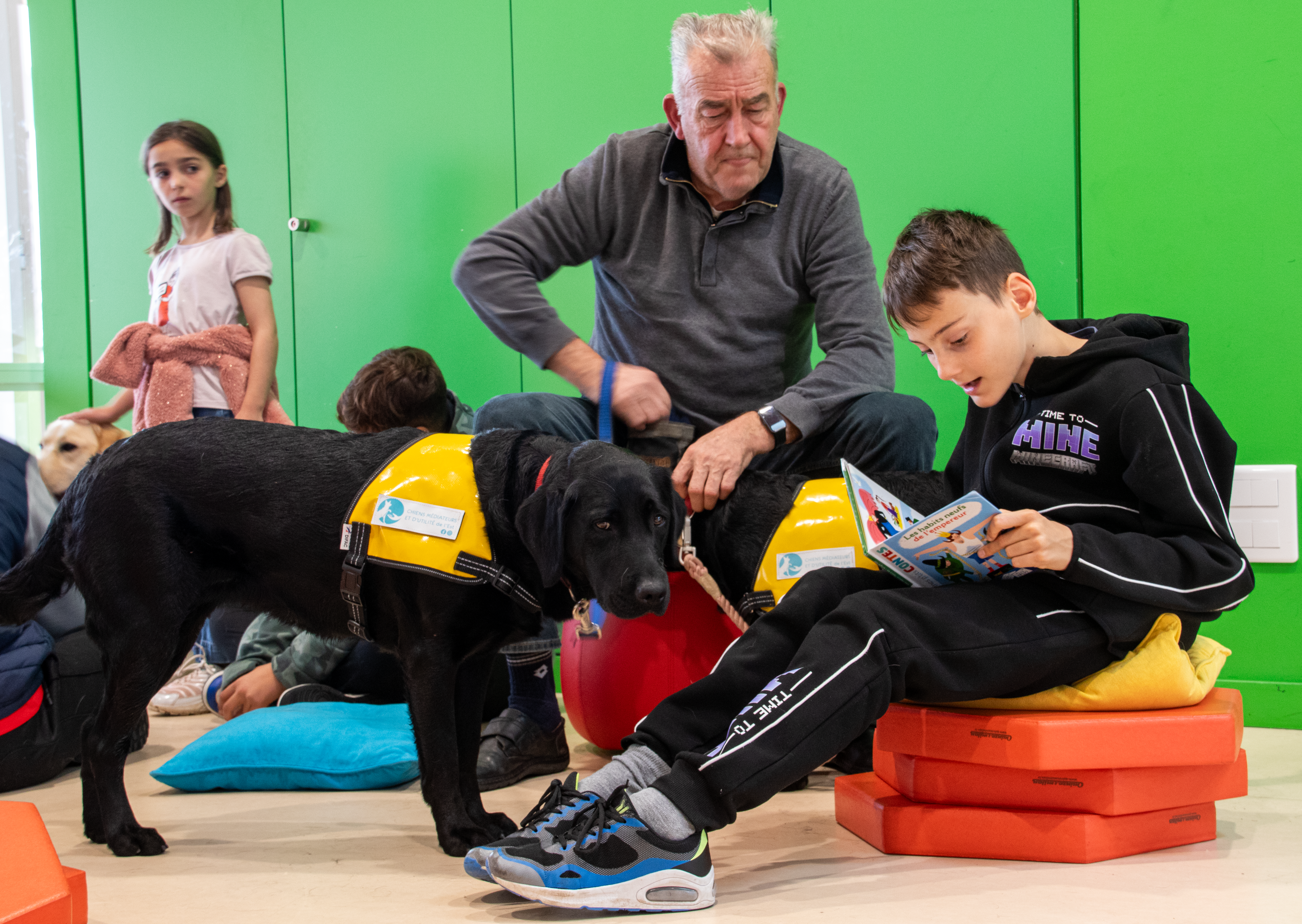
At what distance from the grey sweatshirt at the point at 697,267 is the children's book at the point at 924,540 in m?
0.69

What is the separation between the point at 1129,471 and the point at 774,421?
71 centimetres

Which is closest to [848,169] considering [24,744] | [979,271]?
[979,271]

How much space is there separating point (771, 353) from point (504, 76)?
1.51m

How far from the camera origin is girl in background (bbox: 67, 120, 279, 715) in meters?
3.05

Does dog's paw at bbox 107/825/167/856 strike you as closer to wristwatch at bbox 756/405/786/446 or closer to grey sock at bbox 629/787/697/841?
grey sock at bbox 629/787/697/841

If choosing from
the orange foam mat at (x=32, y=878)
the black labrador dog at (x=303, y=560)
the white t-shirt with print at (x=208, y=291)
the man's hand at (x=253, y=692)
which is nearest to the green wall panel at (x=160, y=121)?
the white t-shirt with print at (x=208, y=291)

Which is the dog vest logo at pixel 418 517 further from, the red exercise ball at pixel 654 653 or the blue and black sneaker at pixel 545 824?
the red exercise ball at pixel 654 653

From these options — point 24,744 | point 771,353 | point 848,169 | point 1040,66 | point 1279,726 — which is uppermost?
point 1040,66

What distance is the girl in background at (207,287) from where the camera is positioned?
305 cm

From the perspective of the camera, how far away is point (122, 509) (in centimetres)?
163

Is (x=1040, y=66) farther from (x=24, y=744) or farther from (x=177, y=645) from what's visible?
(x=24, y=744)

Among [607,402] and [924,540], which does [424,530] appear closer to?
[607,402]

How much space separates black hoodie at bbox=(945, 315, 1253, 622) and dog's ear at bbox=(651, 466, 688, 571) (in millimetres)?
519

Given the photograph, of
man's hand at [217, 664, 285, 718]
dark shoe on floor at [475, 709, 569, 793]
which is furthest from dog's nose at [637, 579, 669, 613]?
man's hand at [217, 664, 285, 718]
